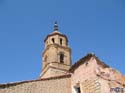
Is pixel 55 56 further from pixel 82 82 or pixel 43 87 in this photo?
pixel 82 82

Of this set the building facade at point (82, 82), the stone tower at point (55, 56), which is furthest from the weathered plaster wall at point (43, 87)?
the stone tower at point (55, 56)

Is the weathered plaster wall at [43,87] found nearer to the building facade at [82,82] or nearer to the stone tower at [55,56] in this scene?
the building facade at [82,82]

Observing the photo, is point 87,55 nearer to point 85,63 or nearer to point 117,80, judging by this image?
point 85,63

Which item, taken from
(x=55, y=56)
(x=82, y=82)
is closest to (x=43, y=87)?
(x=82, y=82)

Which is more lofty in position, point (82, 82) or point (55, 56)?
point (55, 56)

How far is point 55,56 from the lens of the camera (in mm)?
44094

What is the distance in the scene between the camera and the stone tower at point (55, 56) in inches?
1714

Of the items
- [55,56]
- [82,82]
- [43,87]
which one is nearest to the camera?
[82,82]

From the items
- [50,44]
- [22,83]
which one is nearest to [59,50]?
[50,44]

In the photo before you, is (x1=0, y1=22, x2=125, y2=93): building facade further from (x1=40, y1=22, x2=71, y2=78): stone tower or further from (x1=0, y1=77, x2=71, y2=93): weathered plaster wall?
(x1=40, y1=22, x2=71, y2=78): stone tower

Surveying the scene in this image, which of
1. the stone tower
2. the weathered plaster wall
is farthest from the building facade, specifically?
the stone tower

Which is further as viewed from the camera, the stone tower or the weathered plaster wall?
the stone tower

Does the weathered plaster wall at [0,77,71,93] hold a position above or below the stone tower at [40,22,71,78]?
below

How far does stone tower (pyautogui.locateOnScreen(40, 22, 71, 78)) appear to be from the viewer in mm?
43531
